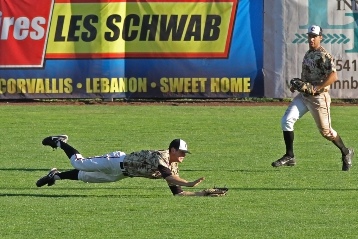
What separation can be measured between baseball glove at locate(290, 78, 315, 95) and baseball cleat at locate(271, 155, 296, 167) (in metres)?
1.05

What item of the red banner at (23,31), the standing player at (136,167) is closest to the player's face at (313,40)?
the standing player at (136,167)

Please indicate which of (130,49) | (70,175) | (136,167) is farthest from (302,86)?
(130,49)

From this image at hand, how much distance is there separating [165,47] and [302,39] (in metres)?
3.29

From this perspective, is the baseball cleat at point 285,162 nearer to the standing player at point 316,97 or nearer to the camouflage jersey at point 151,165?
the standing player at point 316,97

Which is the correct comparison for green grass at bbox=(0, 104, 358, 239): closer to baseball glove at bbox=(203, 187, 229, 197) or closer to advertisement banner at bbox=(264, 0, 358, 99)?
baseball glove at bbox=(203, 187, 229, 197)

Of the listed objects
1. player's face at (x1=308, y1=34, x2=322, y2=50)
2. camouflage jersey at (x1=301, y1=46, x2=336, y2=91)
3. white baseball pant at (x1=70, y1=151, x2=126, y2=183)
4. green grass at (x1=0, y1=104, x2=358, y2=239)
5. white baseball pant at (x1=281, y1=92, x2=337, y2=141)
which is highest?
player's face at (x1=308, y1=34, x2=322, y2=50)

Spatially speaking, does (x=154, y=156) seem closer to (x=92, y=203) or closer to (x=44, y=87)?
(x=92, y=203)

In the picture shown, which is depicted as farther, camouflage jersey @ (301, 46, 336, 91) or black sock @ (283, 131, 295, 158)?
black sock @ (283, 131, 295, 158)

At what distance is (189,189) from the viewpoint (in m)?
14.6

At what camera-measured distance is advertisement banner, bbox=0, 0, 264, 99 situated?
27062mm

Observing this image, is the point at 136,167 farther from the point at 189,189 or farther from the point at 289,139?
the point at 289,139

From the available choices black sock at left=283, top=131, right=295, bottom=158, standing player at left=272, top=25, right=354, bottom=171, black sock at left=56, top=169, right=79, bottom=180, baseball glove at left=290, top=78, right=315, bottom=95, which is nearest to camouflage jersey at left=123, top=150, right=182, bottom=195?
black sock at left=56, top=169, right=79, bottom=180

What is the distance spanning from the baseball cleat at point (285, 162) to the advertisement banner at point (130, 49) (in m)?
10.4

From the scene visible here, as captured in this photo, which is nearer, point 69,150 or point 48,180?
point 48,180
